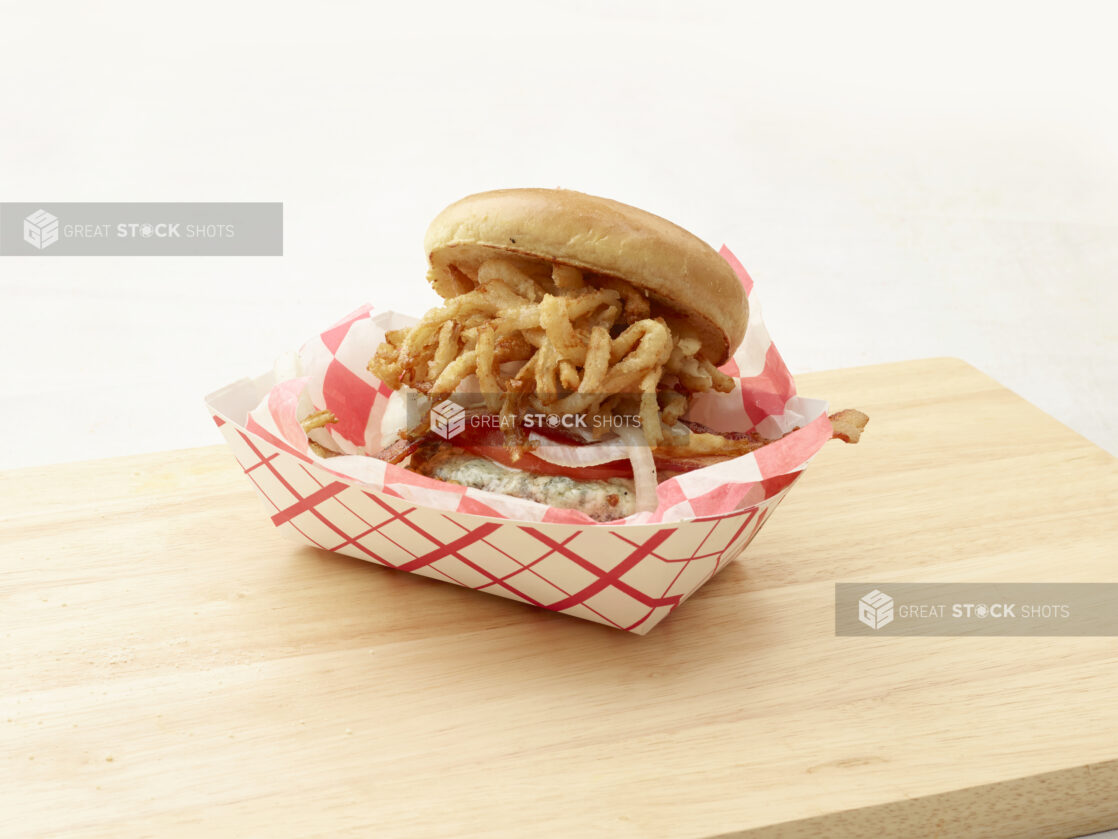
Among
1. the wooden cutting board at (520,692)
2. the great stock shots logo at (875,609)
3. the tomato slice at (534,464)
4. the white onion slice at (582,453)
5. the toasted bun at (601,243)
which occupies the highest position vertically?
the toasted bun at (601,243)

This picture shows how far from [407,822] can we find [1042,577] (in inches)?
61.5

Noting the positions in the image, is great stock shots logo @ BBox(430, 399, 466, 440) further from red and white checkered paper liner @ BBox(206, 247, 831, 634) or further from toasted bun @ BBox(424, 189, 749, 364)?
toasted bun @ BBox(424, 189, 749, 364)

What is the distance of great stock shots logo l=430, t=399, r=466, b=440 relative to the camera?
2.45 metres

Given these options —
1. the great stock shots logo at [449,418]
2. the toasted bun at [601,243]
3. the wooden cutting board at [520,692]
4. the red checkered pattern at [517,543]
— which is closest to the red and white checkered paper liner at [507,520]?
the red checkered pattern at [517,543]

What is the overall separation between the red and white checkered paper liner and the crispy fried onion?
0.22 m

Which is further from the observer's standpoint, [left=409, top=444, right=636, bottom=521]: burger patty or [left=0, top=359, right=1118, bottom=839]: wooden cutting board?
[left=409, top=444, right=636, bottom=521]: burger patty

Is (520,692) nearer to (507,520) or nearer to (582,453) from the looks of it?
(507,520)

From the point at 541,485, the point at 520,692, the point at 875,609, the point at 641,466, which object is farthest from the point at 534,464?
the point at 875,609

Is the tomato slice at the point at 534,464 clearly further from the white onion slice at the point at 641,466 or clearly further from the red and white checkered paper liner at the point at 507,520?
the red and white checkered paper liner at the point at 507,520

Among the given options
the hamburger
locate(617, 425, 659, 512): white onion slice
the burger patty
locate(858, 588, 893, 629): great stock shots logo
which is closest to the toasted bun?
the hamburger

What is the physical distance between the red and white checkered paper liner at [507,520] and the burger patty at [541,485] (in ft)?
0.34

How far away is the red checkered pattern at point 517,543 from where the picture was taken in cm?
212

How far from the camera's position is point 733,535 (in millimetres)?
2244

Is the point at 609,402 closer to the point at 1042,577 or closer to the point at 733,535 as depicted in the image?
the point at 733,535
